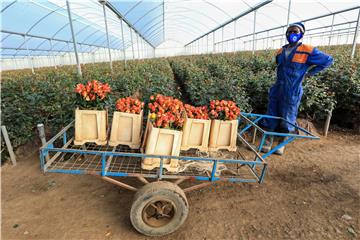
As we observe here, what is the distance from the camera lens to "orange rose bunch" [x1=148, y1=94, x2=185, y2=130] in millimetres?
1921

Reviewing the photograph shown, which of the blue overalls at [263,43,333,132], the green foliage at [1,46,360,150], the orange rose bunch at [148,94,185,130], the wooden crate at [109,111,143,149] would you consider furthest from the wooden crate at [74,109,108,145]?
the blue overalls at [263,43,333,132]

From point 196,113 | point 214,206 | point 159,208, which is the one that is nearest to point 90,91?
point 196,113

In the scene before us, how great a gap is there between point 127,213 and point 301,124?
13.7 ft

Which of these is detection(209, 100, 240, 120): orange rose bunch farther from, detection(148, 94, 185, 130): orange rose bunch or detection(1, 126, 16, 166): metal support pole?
detection(1, 126, 16, 166): metal support pole

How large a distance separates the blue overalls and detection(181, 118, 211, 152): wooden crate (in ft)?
6.24

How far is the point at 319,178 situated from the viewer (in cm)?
317

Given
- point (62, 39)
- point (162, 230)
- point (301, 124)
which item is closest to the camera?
point (162, 230)

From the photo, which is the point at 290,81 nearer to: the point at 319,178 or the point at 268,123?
the point at 268,123

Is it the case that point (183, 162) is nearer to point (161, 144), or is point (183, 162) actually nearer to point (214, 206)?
point (161, 144)

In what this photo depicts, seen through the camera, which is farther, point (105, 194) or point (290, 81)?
point (290, 81)

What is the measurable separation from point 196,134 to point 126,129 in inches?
31.3

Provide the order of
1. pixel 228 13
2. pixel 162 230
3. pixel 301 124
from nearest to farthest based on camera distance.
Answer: pixel 162 230
pixel 301 124
pixel 228 13

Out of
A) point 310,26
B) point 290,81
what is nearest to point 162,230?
point 290,81

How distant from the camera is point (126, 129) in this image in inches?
88.7
